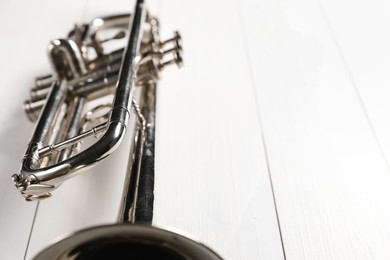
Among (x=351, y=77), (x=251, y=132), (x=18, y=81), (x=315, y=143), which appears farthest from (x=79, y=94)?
(x=351, y=77)

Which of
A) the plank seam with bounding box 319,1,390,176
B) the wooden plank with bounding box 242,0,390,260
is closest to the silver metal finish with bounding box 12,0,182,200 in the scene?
the wooden plank with bounding box 242,0,390,260

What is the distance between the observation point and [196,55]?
0.98 metres

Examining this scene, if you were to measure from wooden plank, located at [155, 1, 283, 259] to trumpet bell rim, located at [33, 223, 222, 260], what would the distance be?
14 centimetres

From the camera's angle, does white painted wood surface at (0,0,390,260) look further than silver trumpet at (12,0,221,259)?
Yes

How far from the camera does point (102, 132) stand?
56cm

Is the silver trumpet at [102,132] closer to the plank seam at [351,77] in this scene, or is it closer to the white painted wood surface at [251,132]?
the white painted wood surface at [251,132]

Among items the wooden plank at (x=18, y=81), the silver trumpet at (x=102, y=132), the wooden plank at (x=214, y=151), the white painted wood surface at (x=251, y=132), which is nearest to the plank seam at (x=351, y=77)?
the white painted wood surface at (x=251, y=132)

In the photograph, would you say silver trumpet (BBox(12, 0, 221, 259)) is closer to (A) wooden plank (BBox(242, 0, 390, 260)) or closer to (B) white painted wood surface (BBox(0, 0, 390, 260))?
(B) white painted wood surface (BBox(0, 0, 390, 260))

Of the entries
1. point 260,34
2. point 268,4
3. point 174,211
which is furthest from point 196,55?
point 174,211

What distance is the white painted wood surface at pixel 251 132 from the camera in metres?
0.65

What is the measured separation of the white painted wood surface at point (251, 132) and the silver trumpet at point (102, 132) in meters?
0.06

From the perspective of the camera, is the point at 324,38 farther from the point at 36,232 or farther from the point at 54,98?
the point at 36,232

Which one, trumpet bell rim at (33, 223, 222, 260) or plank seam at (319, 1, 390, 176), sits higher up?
plank seam at (319, 1, 390, 176)

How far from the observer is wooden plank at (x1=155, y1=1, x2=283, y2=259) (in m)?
0.65
